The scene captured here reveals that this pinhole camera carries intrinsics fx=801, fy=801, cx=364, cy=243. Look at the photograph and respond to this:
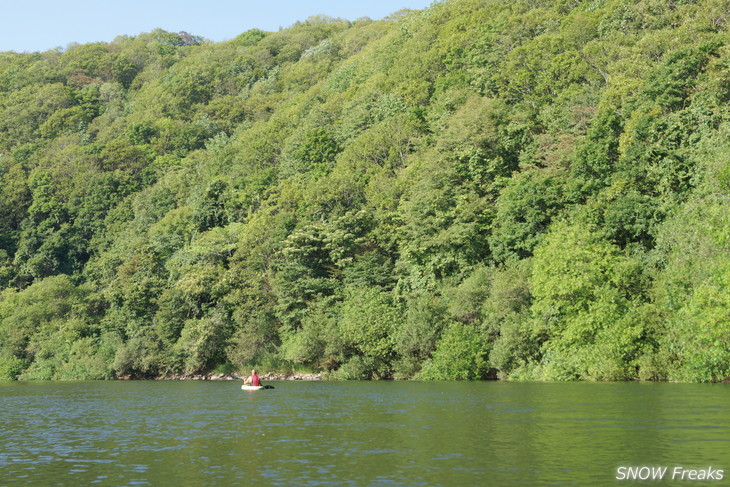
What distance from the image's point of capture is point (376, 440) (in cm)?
2681

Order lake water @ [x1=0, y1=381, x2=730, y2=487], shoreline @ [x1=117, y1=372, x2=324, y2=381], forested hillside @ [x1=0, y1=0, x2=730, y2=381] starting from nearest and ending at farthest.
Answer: lake water @ [x1=0, y1=381, x2=730, y2=487], forested hillside @ [x1=0, y1=0, x2=730, y2=381], shoreline @ [x1=117, y1=372, x2=324, y2=381]

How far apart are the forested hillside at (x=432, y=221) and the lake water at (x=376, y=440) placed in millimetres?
17247

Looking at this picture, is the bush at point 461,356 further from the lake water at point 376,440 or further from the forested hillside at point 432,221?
the lake water at point 376,440

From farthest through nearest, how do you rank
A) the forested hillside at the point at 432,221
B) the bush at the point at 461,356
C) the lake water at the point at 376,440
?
1. the bush at the point at 461,356
2. the forested hillside at the point at 432,221
3. the lake water at the point at 376,440

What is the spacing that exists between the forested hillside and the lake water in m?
17.2

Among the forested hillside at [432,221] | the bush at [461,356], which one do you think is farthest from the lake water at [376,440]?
the bush at [461,356]

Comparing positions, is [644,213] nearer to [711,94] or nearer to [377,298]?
[711,94]

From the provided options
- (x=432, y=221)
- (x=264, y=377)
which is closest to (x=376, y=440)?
(x=432, y=221)

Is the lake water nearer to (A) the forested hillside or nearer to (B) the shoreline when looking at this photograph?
(A) the forested hillside

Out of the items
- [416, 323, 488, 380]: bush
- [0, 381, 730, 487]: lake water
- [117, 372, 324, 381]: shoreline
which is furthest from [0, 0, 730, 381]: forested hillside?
[0, 381, 730, 487]: lake water

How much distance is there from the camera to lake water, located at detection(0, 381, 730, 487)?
20.3 m

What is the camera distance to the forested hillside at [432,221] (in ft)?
202

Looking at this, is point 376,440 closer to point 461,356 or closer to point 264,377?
point 461,356

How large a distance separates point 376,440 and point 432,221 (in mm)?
53662
